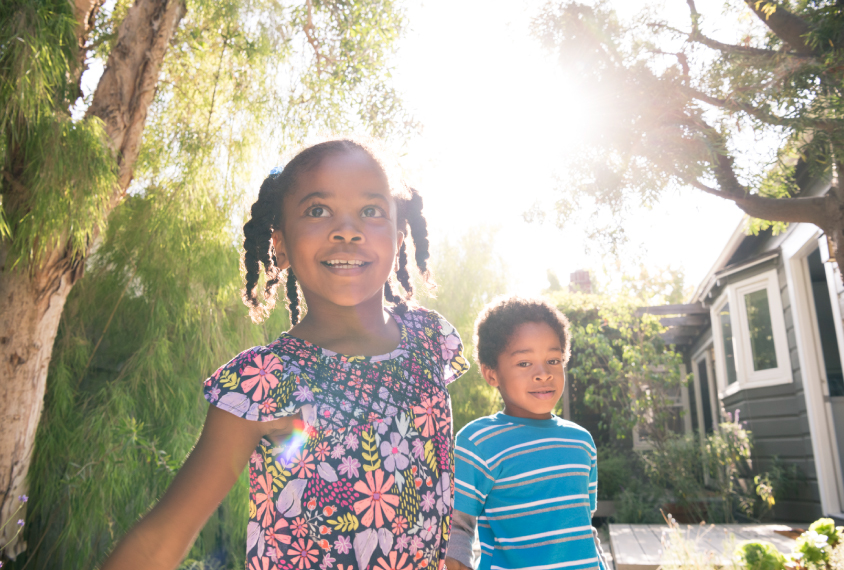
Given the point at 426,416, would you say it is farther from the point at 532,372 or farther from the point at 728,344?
the point at 728,344

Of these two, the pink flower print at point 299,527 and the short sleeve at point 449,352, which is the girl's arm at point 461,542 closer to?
the short sleeve at point 449,352

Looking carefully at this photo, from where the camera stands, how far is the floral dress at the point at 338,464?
91 centimetres

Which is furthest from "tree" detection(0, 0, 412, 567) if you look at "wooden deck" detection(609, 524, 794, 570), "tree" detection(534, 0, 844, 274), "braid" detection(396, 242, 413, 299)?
"wooden deck" detection(609, 524, 794, 570)

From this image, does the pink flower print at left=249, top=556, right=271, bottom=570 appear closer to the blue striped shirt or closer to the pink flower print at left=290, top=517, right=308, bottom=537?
the pink flower print at left=290, top=517, right=308, bottom=537

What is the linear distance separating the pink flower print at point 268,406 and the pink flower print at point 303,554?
0.65 ft

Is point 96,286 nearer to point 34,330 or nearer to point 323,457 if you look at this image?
point 34,330

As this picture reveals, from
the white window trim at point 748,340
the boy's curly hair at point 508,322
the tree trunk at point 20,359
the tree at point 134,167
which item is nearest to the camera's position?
the boy's curly hair at point 508,322

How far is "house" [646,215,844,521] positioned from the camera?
5961 millimetres

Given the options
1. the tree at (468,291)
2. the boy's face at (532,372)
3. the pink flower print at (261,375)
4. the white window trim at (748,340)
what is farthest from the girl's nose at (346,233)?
the white window trim at (748,340)

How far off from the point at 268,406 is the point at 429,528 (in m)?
0.35

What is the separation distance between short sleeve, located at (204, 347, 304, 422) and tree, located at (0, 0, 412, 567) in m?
2.61

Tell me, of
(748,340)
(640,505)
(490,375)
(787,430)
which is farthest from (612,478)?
(490,375)

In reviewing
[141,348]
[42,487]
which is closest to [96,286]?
[141,348]

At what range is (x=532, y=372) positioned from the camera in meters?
1.89
